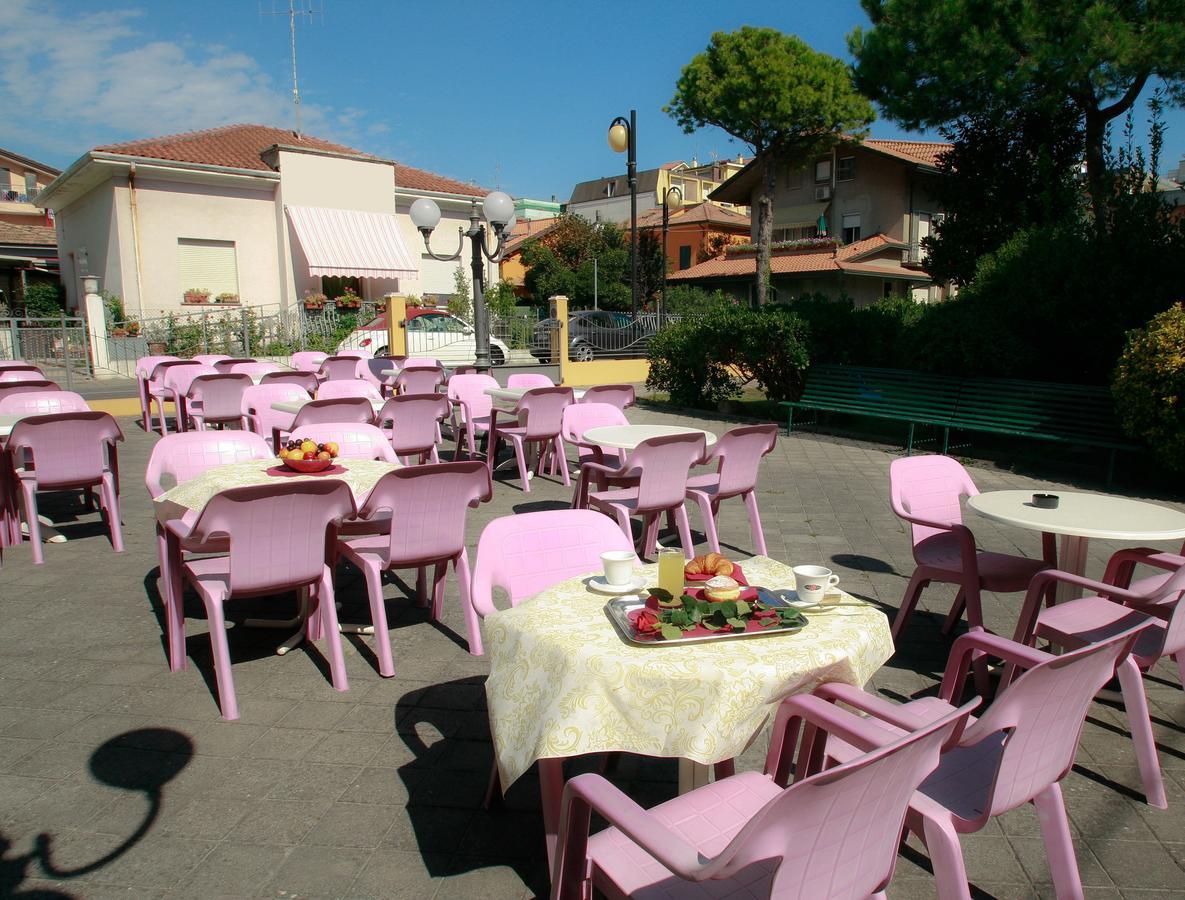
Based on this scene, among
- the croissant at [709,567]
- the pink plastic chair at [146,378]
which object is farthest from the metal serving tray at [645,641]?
the pink plastic chair at [146,378]

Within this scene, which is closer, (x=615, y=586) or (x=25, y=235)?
(x=615, y=586)

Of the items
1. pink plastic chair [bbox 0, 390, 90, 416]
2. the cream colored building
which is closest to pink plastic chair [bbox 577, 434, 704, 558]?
pink plastic chair [bbox 0, 390, 90, 416]

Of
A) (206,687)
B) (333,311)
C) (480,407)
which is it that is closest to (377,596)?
(206,687)

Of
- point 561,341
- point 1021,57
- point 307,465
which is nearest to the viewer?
point 307,465

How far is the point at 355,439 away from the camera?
513 centimetres

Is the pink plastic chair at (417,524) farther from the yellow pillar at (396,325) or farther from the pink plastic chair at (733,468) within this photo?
the yellow pillar at (396,325)

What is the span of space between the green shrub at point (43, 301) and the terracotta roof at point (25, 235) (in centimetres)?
246

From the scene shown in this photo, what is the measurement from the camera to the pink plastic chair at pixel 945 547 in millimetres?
3801

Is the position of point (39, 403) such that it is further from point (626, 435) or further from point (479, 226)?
point (479, 226)

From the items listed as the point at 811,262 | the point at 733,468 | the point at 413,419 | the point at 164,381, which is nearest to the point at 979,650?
the point at 733,468

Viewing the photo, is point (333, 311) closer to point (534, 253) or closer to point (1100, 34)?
point (1100, 34)

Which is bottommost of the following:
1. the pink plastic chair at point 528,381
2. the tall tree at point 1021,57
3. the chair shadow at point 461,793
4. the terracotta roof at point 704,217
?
the chair shadow at point 461,793

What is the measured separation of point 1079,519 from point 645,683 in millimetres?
2532

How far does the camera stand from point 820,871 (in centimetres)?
154
